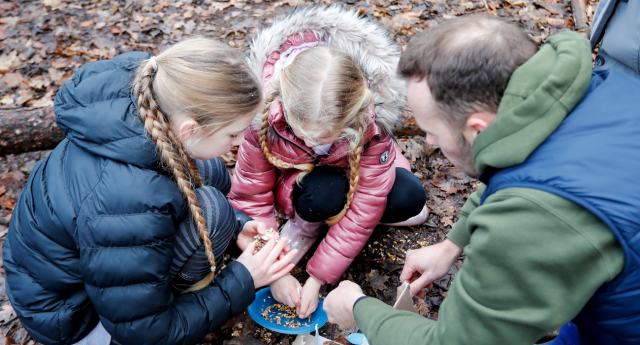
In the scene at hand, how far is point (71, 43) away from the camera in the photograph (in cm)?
455

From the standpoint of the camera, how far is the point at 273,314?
2412 millimetres

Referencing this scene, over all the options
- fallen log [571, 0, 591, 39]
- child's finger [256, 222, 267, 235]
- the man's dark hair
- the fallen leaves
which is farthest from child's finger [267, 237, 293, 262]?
fallen log [571, 0, 591, 39]

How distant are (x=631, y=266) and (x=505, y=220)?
37cm

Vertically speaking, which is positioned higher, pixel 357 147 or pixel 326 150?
pixel 357 147

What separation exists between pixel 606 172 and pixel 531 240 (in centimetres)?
29

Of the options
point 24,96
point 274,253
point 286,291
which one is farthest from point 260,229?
point 24,96

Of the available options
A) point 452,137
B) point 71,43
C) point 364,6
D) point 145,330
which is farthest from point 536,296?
point 71,43

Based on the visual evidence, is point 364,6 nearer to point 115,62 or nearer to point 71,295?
point 115,62

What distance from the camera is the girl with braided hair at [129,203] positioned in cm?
164

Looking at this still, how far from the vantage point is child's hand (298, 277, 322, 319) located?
2.36 metres

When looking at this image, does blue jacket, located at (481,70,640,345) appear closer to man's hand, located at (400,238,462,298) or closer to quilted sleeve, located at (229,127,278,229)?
man's hand, located at (400,238,462,298)

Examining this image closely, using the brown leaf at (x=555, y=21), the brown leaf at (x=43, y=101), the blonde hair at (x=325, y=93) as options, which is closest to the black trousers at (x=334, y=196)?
the blonde hair at (x=325, y=93)

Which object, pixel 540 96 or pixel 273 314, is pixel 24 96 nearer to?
pixel 273 314

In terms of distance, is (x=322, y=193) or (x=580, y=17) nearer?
(x=322, y=193)
